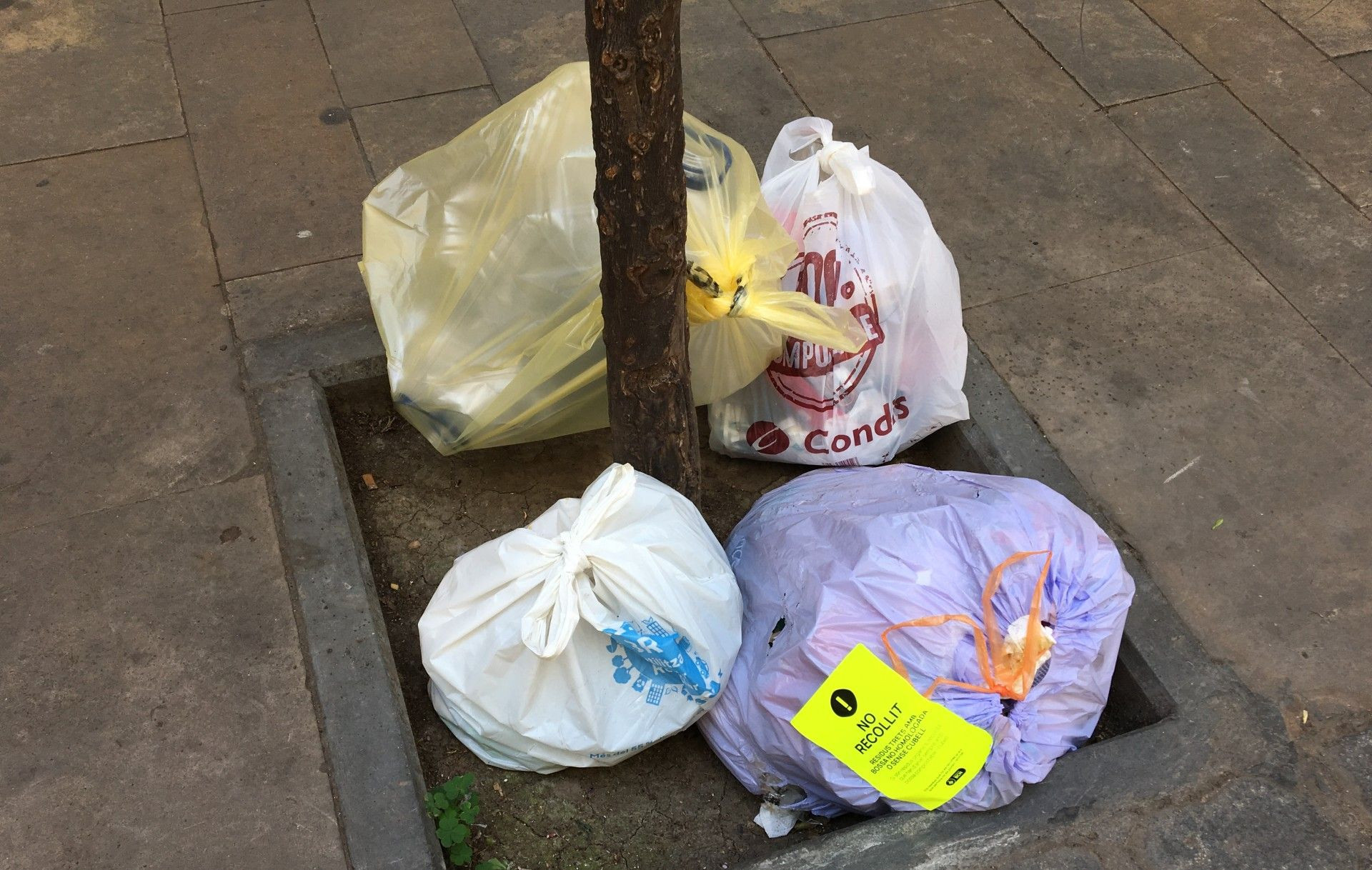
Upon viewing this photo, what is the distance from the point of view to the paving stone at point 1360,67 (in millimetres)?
4164

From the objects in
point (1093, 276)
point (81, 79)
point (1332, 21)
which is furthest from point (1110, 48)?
point (81, 79)

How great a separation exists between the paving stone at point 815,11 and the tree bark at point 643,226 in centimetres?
229

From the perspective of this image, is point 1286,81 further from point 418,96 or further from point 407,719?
point 407,719

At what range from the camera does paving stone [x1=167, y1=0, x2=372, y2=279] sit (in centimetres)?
341

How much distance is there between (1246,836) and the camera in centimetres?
229

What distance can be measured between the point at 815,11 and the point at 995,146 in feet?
3.33

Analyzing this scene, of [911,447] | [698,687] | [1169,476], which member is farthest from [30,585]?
[1169,476]

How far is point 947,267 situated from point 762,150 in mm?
1122

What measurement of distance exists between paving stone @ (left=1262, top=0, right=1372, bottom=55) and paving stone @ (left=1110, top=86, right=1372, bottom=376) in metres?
0.63

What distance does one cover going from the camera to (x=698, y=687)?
2.26 meters

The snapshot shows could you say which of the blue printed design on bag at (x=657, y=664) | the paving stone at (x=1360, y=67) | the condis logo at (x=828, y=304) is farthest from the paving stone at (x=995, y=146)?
the blue printed design on bag at (x=657, y=664)

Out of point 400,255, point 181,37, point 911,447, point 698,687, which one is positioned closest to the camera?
point 698,687

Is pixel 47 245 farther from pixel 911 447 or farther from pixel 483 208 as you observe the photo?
pixel 911 447

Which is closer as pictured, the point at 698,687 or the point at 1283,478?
the point at 698,687
